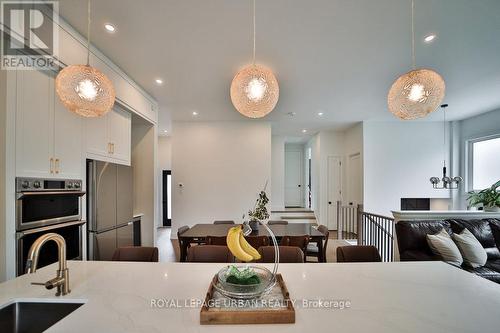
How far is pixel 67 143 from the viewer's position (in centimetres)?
217

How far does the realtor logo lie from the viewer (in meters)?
1.64

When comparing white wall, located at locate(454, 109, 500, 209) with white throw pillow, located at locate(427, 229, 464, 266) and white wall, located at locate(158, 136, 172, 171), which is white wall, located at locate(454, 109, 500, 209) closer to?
white throw pillow, located at locate(427, 229, 464, 266)

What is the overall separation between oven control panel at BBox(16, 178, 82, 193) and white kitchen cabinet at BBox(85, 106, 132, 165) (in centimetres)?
42

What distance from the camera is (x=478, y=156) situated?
196 inches

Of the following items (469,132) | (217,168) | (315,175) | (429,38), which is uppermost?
(429,38)

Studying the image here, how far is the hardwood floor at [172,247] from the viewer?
4088mm

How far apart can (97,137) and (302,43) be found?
2.63 meters

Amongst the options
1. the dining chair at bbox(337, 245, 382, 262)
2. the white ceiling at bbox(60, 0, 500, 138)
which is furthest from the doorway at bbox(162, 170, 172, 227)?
the dining chair at bbox(337, 245, 382, 262)

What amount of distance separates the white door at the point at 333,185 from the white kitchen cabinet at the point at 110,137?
17.3ft

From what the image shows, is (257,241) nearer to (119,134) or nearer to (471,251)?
(119,134)

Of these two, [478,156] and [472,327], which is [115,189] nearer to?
[472,327]

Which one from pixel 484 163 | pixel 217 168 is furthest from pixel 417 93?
pixel 484 163

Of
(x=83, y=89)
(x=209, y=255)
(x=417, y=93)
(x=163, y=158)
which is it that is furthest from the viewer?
(x=163, y=158)

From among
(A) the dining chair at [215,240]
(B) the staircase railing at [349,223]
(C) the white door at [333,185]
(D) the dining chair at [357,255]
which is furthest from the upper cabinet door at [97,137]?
A: (C) the white door at [333,185]
